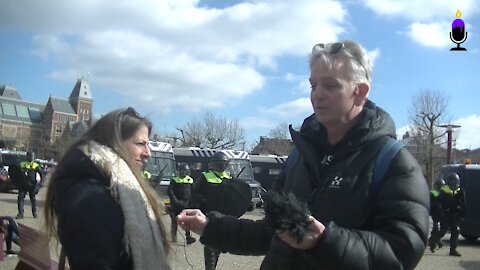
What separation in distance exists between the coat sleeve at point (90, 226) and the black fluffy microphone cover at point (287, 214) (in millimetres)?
859

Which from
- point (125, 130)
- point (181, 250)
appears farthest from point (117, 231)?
point (181, 250)

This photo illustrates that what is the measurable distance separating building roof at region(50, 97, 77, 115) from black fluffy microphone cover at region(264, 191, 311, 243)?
132m

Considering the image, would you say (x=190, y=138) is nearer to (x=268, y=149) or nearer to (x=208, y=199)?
(x=268, y=149)

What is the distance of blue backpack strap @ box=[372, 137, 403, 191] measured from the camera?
172 cm

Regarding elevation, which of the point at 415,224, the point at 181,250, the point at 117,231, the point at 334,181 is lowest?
the point at 181,250

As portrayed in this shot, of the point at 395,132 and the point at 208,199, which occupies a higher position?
the point at 395,132

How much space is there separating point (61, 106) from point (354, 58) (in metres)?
134

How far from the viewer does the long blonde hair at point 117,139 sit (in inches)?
96.6

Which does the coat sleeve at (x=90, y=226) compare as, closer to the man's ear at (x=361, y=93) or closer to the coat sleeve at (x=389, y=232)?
the coat sleeve at (x=389, y=232)

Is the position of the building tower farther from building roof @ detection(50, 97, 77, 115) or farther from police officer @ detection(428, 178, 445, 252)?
police officer @ detection(428, 178, 445, 252)

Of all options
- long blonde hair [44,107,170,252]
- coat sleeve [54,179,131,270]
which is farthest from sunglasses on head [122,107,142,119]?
coat sleeve [54,179,131,270]

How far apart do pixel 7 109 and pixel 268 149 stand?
282 feet

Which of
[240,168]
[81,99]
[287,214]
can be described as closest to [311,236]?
[287,214]

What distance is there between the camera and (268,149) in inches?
2469
